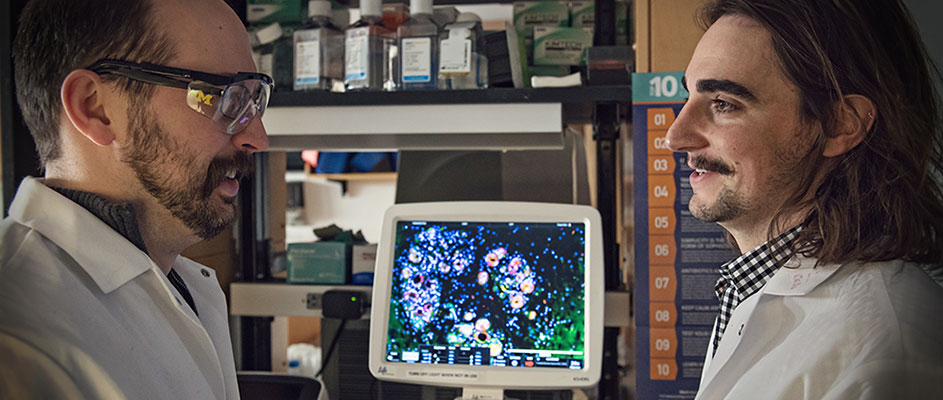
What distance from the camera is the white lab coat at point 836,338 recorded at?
2.32ft

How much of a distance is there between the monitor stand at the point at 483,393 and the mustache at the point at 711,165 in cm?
64

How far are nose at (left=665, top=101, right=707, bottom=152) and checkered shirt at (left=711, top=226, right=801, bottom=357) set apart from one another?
176mm

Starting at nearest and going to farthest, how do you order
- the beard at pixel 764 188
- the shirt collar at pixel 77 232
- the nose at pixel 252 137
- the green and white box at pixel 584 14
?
the shirt collar at pixel 77 232
the beard at pixel 764 188
the nose at pixel 252 137
the green and white box at pixel 584 14

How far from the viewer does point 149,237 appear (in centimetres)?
97

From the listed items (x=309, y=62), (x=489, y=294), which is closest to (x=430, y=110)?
(x=309, y=62)

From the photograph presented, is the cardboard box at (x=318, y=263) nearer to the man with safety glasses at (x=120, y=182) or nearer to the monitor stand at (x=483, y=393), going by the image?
the monitor stand at (x=483, y=393)

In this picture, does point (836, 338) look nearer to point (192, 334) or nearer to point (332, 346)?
point (192, 334)

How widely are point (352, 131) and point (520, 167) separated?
1.46 ft

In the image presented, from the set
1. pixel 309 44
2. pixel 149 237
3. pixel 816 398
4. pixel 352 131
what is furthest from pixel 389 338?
pixel 816 398

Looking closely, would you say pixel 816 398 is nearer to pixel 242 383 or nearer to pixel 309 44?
pixel 242 383

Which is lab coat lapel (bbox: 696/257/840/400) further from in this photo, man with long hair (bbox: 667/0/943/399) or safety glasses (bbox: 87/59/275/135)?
safety glasses (bbox: 87/59/275/135)

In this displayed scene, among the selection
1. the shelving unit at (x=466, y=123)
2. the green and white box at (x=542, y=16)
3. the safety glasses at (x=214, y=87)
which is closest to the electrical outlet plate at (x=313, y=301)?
the shelving unit at (x=466, y=123)

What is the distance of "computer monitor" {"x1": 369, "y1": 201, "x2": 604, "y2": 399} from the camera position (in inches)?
54.2

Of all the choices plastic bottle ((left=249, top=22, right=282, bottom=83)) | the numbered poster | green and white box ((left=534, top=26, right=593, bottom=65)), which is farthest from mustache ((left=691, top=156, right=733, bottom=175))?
plastic bottle ((left=249, top=22, right=282, bottom=83))
